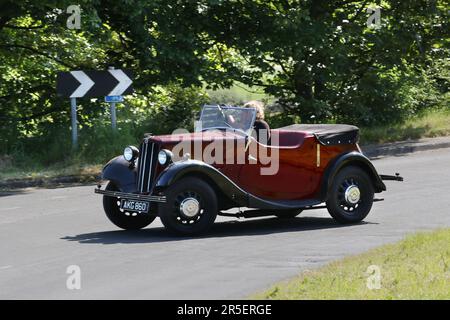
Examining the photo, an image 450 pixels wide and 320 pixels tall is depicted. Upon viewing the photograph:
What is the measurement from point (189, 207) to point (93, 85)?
949 cm

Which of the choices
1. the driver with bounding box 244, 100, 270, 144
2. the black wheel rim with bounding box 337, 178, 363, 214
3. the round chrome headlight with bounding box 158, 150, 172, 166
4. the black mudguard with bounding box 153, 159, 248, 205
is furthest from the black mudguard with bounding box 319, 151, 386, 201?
the round chrome headlight with bounding box 158, 150, 172, 166

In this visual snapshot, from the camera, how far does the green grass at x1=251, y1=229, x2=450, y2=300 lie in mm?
8576

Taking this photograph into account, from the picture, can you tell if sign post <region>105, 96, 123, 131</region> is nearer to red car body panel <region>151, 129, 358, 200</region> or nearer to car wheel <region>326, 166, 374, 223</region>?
red car body panel <region>151, 129, 358, 200</region>

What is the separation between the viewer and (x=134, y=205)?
12.5 meters

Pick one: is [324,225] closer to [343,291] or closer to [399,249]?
[399,249]

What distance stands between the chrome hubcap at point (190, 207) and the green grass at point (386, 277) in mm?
2409

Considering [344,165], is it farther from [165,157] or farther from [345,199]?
[165,157]

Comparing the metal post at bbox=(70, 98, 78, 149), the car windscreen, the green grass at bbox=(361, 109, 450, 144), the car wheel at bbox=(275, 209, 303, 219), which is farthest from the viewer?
the green grass at bbox=(361, 109, 450, 144)

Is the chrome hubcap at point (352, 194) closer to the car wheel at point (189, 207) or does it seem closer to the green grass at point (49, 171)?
the car wheel at point (189, 207)

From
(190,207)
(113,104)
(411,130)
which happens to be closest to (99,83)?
(113,104)

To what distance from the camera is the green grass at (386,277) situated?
8.58m

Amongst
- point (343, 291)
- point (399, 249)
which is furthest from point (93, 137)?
point (343, 291)

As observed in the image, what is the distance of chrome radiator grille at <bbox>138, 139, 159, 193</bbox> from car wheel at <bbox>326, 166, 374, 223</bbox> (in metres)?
2.35

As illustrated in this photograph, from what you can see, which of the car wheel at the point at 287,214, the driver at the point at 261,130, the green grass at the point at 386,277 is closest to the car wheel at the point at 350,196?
the car wheel at the point at 287,214
